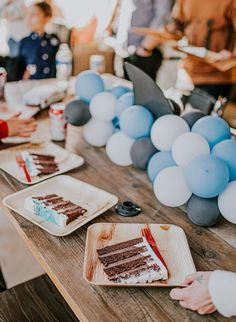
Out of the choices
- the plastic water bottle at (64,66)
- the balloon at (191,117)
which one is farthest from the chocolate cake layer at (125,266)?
the plastic water bottle at (64,66)

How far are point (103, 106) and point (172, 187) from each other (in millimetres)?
535

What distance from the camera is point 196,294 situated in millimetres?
895

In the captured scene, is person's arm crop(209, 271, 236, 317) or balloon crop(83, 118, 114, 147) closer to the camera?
person's arm crop(209, 271, 236, 317)

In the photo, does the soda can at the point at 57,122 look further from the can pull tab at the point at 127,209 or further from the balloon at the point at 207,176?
the balloon at the point at 207,176

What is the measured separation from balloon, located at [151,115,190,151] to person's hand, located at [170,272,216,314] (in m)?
0.55

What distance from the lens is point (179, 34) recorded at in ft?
13.3

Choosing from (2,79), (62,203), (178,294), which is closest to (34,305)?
(62,203)

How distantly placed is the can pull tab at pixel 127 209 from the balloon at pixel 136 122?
Answer: 31 cm

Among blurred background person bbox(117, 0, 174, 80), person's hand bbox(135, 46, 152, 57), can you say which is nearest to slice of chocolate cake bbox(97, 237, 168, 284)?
blurred background person bbox(117, 0, 174, 80)

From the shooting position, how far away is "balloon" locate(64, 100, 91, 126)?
1.63 metres

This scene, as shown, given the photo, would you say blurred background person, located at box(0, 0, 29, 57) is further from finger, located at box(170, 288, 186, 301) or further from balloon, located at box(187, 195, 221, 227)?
finger, located at box(170, 288, 186, 301)

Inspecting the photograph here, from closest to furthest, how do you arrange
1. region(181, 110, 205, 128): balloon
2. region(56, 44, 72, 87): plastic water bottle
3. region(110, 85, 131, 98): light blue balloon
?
region(181, 110, 205, 128): balloon < region(110, 85, 131, 98): light blue balloon < region(56, 44, 72, 87): plastic water bottle

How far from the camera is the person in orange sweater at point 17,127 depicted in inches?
65.2

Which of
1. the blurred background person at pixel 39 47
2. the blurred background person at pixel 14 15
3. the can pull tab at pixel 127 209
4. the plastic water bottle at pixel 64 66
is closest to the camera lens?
the can pull tab at pixel 127 209
